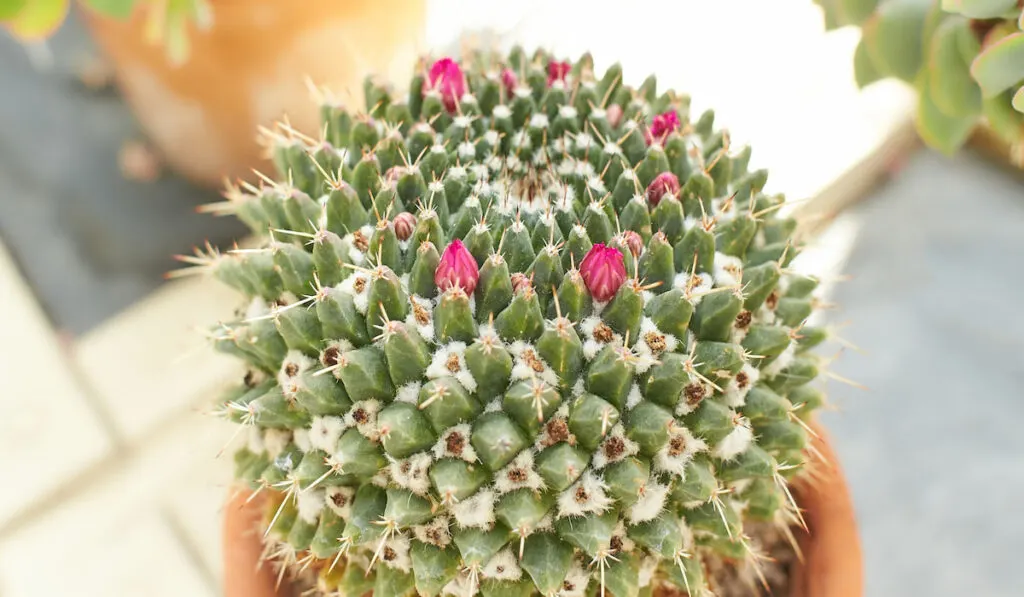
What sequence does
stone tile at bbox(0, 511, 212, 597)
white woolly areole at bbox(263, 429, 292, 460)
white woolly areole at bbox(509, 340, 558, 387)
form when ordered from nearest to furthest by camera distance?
white woolly areole at bbox(509, 340, 558, 387) → white woolly areole at bbox(263, 429, 292, 460) → stone tile at bbox(0, 511, 212, 597)

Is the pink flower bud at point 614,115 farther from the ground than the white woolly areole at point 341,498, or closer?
farther from the ground

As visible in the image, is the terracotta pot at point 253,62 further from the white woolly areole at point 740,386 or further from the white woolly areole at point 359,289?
the white woolly areole at point 740,386

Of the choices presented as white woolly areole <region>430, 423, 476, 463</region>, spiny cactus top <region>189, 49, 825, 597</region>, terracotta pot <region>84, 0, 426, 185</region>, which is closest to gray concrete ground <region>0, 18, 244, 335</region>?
terracotta pot <region>84, 0, 426, 185</region>

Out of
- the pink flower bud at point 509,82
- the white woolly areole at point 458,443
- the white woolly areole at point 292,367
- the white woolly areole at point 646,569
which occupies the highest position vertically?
the pink flower bud at point 509,82

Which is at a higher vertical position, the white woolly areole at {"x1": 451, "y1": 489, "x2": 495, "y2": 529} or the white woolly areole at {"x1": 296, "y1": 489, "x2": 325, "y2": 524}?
the white woolly areole at {"x1": 451, "y1": 489, "x2": 495, "y2": 529}

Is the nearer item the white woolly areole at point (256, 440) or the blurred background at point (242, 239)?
the white woolly areole at point (256, 440)

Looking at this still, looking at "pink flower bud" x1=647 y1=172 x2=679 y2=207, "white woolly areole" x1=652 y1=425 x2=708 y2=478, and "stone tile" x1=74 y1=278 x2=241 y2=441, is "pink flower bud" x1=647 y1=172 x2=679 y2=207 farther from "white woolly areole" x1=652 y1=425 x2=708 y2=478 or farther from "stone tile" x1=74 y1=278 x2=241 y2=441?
"stone tile" x1=74 y1=278 x2=241 y2=441

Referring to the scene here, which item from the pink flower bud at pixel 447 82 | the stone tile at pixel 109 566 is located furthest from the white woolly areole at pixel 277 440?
the stone tile at pixel 109 566
